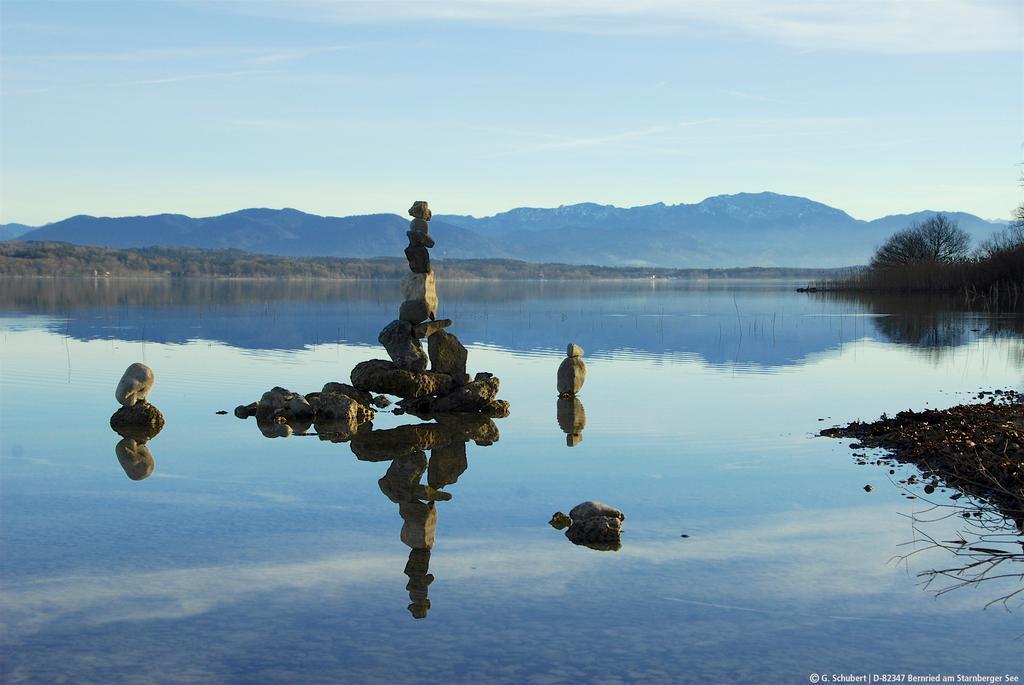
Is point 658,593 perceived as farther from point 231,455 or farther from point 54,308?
point 54,308

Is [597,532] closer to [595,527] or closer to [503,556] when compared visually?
[595,527]

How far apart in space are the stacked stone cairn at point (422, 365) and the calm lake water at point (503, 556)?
1.17 meters

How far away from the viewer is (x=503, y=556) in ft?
32.5

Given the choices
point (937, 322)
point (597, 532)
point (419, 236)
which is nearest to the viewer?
point (597, 532)

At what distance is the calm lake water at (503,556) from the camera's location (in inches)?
295

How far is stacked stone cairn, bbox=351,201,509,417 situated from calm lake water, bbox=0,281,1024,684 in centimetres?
117

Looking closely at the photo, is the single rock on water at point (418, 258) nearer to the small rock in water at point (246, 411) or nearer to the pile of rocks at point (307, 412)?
the pile of rocks at point (307, 412)

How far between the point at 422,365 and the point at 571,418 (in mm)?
3948

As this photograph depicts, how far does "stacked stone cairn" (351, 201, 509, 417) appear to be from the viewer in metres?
20.1

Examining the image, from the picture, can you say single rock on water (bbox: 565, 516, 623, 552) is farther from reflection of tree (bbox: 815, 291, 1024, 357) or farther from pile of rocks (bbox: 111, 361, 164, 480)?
reflection of tree (bbox: 815, 291, 1024, 357)

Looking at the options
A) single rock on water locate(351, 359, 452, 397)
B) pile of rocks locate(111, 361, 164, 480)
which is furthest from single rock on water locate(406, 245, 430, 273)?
pile of rocks locate(111, 361, 164, 480)

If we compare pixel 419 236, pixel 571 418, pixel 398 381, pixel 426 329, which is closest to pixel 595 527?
pixel 571 418

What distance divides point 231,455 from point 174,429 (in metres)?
2.85

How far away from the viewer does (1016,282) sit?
54.8 metres
